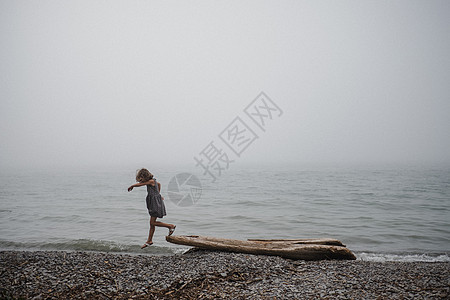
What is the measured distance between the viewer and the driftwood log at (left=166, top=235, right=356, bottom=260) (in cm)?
754

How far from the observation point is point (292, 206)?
20.9m

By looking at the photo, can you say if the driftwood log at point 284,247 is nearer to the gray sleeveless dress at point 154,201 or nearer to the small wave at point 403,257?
the gray sleeveless dress at point 154,201

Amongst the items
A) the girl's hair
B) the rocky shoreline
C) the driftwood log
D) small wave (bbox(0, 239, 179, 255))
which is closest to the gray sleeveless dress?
the girl's hair

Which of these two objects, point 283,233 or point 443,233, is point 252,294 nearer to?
point 283,233

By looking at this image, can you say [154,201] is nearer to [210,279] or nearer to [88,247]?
[210,279]

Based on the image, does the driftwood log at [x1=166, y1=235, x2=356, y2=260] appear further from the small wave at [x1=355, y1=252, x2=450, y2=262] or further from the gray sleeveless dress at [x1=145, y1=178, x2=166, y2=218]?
the small wave at [x1=355, y1=252, x2=450, y2=262]

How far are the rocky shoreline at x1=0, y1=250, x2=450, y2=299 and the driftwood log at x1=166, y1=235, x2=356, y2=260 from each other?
0.30 m

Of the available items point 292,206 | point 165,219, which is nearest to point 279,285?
point 165,219

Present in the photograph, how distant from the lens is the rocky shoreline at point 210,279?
522 cm

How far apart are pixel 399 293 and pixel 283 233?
8.07 meters

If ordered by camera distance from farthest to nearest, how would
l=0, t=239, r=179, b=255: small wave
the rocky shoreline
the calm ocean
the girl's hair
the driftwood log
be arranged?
1. the calm ocean
2. l=0, t=239, r=179, b=255: small wave
3. the girl's hair
4. the driftwood log
5. the rocky shoreline

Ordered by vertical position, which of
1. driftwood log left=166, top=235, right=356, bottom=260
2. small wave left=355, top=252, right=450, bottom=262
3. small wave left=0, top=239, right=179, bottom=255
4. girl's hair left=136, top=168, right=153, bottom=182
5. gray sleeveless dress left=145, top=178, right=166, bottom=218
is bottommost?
small wave left=355, top=252, right=450, bottom=262

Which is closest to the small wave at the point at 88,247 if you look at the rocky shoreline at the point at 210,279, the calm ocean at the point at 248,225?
the calm ocean at the point at 248,225

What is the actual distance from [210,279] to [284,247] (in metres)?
2.82
